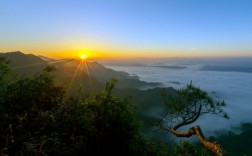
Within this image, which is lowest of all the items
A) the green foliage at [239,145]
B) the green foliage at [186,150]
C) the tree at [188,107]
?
the green foliage at [239,145]

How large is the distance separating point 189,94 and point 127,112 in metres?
4.98

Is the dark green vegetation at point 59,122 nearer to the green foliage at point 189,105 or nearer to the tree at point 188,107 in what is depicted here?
the tree at point 188,107

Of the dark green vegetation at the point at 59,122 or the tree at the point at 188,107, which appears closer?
the dark green vegetation at the point at 59,122

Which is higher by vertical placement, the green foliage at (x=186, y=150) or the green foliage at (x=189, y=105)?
the green foliage at (x=189, y=105)

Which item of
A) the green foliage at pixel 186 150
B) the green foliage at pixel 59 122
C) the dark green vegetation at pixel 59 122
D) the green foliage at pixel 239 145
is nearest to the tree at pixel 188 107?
the green foliage at pixel 186 150

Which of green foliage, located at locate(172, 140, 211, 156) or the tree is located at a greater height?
the tree

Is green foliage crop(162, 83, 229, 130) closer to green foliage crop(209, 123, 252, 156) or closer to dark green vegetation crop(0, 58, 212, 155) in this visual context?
dark green vegetation crop(0, 58, 212, 155)

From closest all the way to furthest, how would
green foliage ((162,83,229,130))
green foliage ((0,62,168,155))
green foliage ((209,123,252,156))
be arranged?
green foliage ((0,62,168,155)) → green foliage ((162,83,229,130)) → green foliage ((209,123,252,156))

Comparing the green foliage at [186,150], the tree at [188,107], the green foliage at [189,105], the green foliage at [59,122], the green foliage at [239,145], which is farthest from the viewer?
the green foliage at [239,145]

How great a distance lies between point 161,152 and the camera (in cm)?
1859

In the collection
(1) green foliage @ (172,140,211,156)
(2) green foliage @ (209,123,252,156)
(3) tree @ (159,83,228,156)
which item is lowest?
(2) green foliage @ (209,123,252,156)

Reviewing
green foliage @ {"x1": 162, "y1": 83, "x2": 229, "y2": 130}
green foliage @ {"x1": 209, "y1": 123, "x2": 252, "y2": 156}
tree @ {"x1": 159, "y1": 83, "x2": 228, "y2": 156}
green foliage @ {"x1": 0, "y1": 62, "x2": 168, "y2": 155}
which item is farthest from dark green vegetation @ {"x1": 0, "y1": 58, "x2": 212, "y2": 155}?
green foliage @ {"x1": 209, "y1": 123, "x2": 252, "y2": 156}

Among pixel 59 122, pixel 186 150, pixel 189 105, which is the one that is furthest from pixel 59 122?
pixel 186 150

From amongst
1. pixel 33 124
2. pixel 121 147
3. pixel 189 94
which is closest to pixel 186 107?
pixel 189 94
